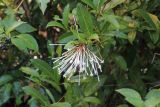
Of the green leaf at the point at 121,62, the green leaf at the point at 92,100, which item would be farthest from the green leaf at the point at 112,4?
Answer: the green leaf at the point at 92,100

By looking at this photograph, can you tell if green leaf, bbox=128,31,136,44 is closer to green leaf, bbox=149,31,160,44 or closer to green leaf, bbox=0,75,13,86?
green leaf, bbox=149,31,160,44

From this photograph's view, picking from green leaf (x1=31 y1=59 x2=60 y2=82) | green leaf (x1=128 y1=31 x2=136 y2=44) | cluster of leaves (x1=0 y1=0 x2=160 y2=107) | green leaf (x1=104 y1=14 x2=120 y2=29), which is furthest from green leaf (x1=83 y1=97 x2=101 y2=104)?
green leaf (x1=104 y1=14 x2=120 y2=29)

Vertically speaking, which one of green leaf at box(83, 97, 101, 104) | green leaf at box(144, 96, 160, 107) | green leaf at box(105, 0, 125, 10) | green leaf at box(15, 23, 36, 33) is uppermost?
Result: green leaf at box(105, 0, 125, 10)

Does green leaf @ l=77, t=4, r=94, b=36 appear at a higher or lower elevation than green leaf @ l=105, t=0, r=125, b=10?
lower

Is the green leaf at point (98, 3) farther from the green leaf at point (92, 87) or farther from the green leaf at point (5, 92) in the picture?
the green leaf at point (5, 92)

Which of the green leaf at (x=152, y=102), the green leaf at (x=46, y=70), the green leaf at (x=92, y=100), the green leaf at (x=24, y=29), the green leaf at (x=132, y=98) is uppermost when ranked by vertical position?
the green leaf at (x=24, y=29)

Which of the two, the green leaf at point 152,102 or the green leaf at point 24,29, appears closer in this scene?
the green leaf at point 152,102

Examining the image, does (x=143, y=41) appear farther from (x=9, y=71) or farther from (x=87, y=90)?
(x=9, y=71)

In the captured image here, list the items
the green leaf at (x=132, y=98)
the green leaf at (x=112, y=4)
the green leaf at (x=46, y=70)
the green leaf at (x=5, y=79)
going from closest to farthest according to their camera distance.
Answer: the green leaf at (x=132, y=98)
the green leaf at (x=112, y=4)
the green leaf at (x=46, y=70)
the green leaf at (x=5, y=79)

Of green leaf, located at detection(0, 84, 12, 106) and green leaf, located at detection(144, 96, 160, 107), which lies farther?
green leaf, located at detection(0, 84, 12, 106)
